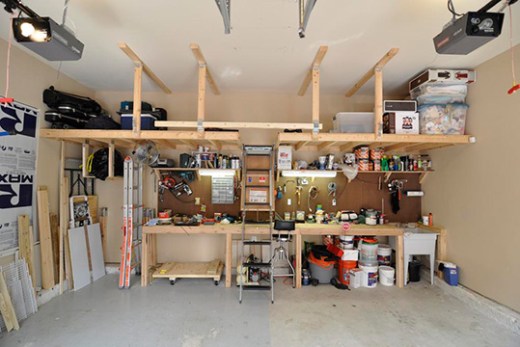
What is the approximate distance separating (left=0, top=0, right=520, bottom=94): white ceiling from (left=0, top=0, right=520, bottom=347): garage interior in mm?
27

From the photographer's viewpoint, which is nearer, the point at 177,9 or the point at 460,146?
the point at 177,9

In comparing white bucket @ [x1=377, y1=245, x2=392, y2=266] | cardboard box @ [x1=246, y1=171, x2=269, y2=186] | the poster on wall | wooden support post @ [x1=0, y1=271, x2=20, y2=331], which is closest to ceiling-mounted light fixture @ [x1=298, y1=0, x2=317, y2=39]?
cardboard box @ [x1=246, y1=171, x2=269, y2=186]

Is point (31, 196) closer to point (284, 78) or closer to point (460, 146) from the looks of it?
point (284, 78)

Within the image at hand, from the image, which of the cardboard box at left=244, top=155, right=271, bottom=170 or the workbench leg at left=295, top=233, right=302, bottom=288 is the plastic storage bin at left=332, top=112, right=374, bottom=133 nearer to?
the cardboard box at left=244, top=155, right=271, bottom=170

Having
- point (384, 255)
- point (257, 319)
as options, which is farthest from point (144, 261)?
point (384, 255)

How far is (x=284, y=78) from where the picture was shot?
376 centimetres

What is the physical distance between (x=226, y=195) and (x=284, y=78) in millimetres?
2207

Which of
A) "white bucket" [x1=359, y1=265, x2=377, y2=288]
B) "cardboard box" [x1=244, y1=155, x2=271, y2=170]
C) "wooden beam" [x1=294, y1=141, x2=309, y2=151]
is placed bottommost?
"white bucket" [x1=359, y1=265, x2=377, y2=288]

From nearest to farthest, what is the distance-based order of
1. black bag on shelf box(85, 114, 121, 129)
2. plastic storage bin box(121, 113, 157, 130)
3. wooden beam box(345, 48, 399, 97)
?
wooden beam box(345, 48, 399, 97) < black bag on shelf box(85, 114, 121, 129) < plastic storage bin box(121, 113, 157, 130)

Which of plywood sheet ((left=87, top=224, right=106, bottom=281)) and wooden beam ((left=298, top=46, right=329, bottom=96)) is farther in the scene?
plywood sheet ((left=87, top=224, right=106, bottom=281))

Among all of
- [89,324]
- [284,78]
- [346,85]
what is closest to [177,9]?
[284,78]

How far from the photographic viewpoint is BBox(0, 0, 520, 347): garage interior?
8.22ft

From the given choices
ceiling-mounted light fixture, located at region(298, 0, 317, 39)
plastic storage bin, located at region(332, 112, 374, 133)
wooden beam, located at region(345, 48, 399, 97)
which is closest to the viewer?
ceiling-mounted light fixture, located at region(298, 0, 317, 39)

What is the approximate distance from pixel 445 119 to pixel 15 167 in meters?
5.74
